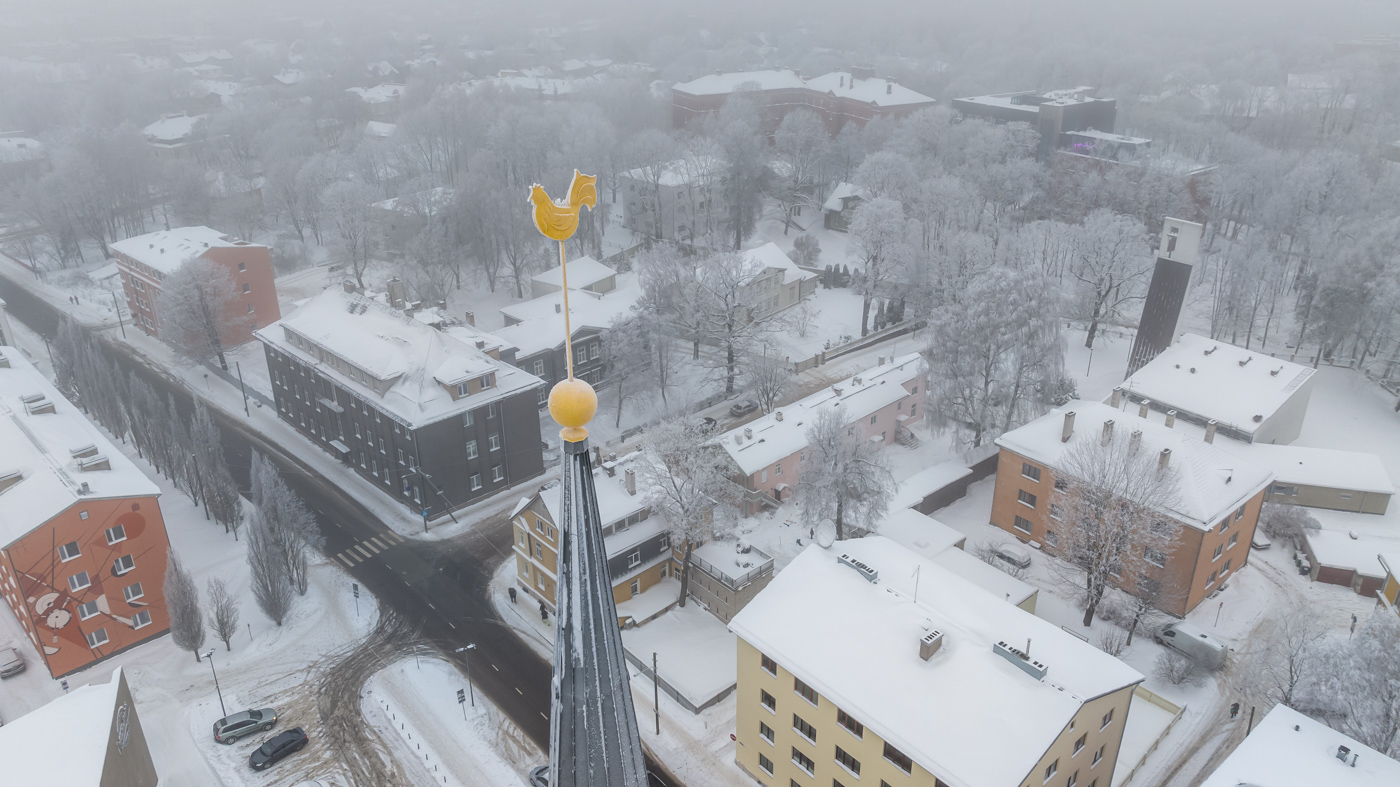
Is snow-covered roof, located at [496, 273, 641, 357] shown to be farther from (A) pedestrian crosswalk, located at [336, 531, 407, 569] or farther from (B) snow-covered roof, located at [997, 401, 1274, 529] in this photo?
(B) snow-covered roof, located at [997, 401, 1274, 529]

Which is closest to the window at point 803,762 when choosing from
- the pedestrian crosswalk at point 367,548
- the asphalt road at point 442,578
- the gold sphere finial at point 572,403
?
the asphalt road at point 442,578

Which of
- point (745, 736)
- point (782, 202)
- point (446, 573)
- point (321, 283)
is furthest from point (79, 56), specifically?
point (745, 736)

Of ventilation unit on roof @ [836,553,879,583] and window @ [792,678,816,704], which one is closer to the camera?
window @ [792,678,816,704]

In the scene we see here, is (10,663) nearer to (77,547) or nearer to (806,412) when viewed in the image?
(77,547)

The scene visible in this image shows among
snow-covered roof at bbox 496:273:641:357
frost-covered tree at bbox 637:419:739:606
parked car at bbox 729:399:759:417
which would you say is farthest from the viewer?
parked car at bbox 729:399:759:417

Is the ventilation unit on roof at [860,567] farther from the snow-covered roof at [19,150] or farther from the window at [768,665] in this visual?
the snow-covered roof at [19,150]

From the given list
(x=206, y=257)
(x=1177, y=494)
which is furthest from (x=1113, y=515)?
(x=206, y=257)

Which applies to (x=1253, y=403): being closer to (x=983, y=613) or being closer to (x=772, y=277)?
(x=983, y=613)

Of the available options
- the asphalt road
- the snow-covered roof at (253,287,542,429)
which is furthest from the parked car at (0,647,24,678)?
the snow-covered roof at (253,287,542,429)
